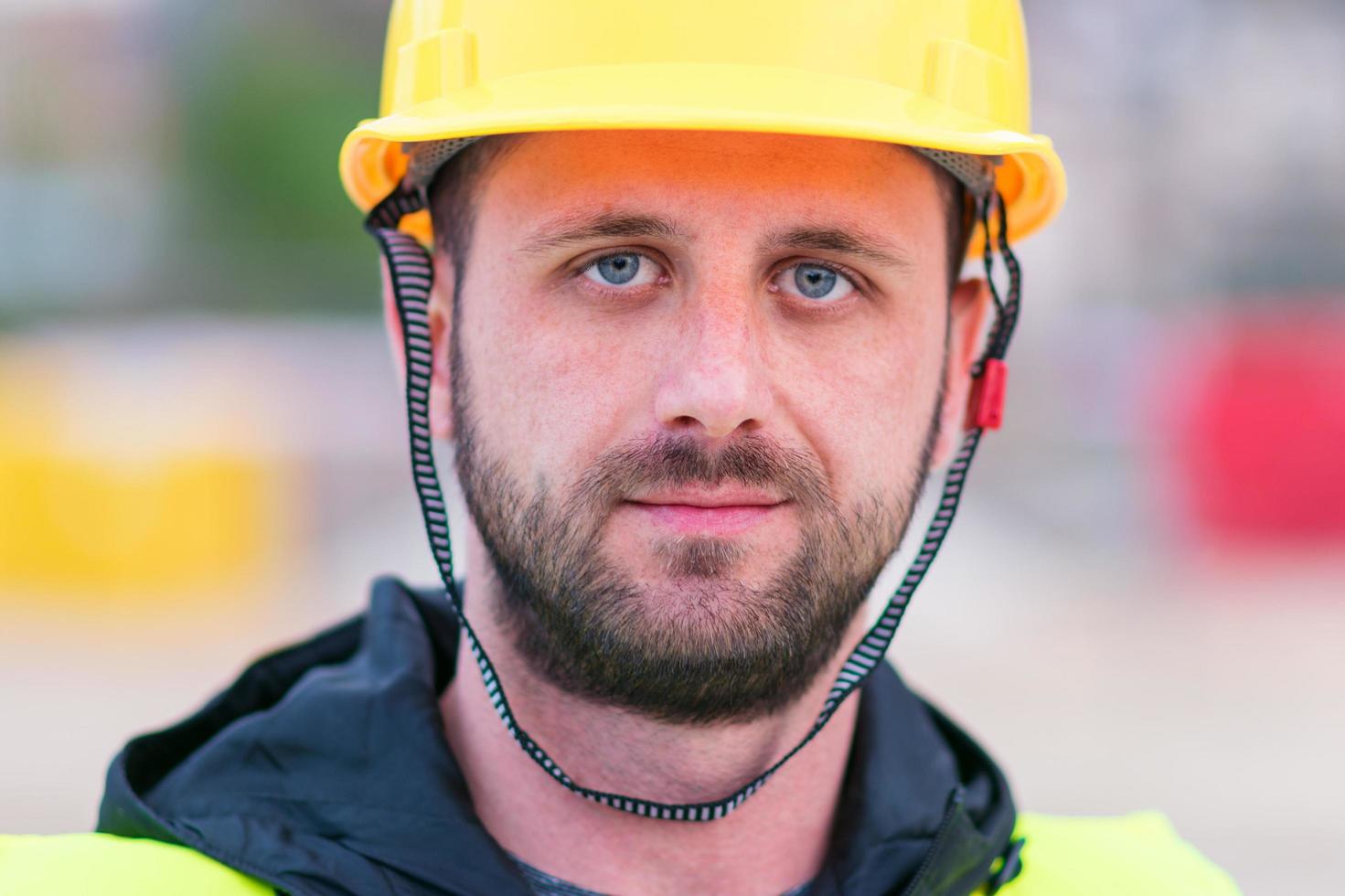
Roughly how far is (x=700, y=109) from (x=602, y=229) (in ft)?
0.77

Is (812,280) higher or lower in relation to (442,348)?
higher

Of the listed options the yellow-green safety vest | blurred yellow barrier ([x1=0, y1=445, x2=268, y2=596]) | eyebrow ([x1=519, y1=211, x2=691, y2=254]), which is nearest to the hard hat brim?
eyebrow ([x1=519, y1=211, x2=691, y2=254])

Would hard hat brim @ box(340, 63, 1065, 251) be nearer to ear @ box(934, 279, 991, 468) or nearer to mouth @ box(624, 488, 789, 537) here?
ear @ box(934, 279, 991, 468)

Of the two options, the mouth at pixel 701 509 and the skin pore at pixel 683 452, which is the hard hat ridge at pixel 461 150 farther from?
the mouth at pixel 701 509

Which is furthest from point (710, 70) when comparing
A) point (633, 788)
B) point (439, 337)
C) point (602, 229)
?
point (633, 788)

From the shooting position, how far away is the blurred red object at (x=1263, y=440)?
1263 cm

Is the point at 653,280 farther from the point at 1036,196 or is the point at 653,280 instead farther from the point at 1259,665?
the point at 1259,665

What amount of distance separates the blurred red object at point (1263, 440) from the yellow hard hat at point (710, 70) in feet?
35.8

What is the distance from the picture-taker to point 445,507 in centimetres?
262

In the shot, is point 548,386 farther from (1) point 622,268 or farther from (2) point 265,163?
(2) point 265,163

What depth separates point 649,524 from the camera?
7.70 feet

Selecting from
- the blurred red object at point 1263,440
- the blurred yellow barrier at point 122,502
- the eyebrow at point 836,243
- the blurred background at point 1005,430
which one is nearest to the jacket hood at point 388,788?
the eyebrow at point 836,243

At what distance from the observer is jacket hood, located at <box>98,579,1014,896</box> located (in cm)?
231

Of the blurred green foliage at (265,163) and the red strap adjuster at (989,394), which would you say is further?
the blurred green foliage at (265,163)
